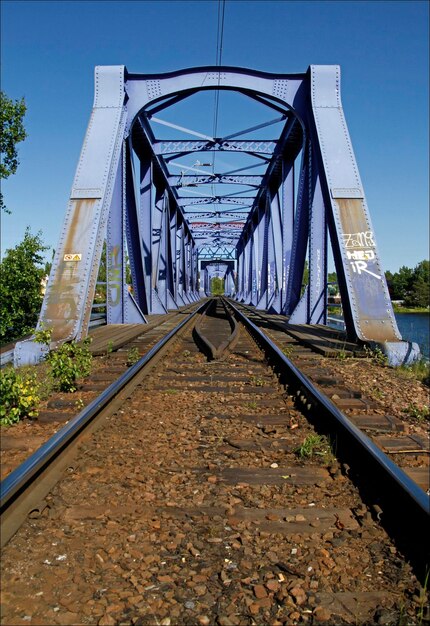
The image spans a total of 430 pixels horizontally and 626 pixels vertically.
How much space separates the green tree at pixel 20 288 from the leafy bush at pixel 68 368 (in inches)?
305

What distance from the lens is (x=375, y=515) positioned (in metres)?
2.55

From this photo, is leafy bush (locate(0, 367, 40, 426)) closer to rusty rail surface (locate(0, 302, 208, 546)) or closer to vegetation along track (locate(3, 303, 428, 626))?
rusty rail surface (locate(0, 302, 208, 546))

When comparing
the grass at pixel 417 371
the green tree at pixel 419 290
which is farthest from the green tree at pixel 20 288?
the green tree at pixel 419 290

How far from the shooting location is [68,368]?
5363 mm

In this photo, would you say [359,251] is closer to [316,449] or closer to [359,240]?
A: [359,240]

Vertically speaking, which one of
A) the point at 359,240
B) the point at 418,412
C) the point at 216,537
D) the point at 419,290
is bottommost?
the point at 216,537

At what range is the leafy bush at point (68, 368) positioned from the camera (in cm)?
522

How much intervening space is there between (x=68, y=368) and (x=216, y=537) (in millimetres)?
3389

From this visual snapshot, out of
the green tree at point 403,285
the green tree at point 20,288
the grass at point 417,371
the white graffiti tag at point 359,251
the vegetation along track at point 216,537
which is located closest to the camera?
the vegetation along track at point 216,537

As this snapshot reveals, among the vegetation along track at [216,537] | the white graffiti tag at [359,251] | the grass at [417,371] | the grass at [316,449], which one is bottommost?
the vegetation along track at [216,537]

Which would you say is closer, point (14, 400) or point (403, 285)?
point (14, 400)

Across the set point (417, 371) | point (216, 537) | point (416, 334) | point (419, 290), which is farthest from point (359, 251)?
point (419, 290)

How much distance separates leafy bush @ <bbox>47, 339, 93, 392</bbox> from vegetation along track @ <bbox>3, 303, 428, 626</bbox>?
Answer: 1.36 meters

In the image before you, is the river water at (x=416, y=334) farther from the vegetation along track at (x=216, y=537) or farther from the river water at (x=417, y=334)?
the vegetation along track at (x=216, y=537)
